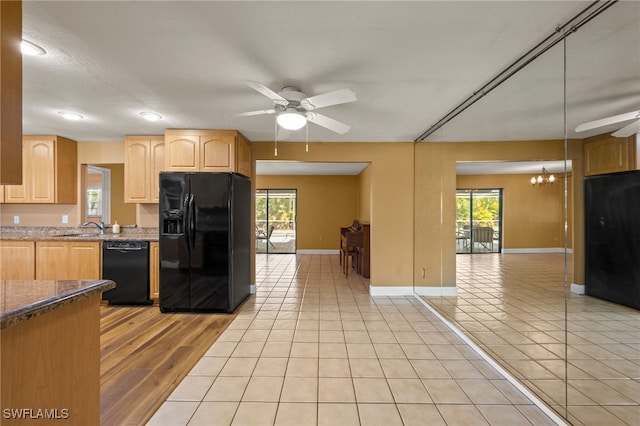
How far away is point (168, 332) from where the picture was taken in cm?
309

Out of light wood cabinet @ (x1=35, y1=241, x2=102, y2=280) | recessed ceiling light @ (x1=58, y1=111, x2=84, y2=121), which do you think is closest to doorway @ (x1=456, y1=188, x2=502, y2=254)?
recessed ceiling light @ (x1=58, y1=111, x2=84, y2=121)

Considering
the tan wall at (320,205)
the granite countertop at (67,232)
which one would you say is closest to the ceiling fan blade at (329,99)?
the granite countertop at (67,232)

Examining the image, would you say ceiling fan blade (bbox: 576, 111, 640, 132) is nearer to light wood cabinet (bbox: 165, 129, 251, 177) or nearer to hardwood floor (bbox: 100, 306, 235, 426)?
hardwood floor (bbox: 100, 306, 235, 426)

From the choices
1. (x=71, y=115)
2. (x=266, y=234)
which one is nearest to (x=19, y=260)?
(x=71, y=115)

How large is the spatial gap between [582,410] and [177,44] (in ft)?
11.2

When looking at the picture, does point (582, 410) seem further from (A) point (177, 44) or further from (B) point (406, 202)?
(A) point (177, 44)

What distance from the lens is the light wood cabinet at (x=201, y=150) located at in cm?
373

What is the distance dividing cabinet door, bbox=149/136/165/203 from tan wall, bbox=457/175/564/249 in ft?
13.7

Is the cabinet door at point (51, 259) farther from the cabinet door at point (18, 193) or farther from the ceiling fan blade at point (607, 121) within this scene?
the ceiling fan blade at point (607, 121)

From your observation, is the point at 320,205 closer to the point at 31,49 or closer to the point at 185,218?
the point at 185,218

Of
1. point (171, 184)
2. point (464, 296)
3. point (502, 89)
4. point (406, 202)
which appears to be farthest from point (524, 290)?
point (171, 184)

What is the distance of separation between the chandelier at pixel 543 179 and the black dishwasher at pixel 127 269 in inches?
167

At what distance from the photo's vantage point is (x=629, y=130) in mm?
1471

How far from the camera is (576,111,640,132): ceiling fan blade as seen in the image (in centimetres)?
147
